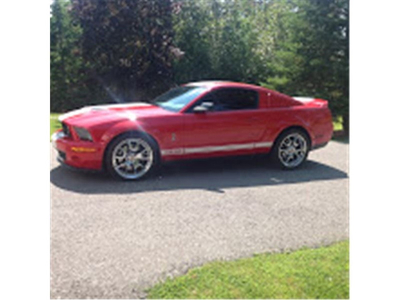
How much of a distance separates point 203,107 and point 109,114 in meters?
1.30

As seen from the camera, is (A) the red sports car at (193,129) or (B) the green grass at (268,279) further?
(A) the red sports car at (193,129)

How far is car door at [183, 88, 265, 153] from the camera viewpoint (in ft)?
18.7

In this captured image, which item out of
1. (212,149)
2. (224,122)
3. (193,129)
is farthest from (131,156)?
(224,122)

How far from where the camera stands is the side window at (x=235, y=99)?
5957mm

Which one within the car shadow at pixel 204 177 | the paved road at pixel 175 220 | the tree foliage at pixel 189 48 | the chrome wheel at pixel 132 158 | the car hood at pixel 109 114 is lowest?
the paved road at pixel 175 220

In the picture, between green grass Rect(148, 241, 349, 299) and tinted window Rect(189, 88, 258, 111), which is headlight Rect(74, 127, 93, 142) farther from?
green grass Rect(148, 241, 349, 299)

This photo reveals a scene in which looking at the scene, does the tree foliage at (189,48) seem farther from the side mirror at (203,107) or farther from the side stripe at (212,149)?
the side mirror at (203,107)

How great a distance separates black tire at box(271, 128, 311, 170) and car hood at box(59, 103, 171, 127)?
180cm

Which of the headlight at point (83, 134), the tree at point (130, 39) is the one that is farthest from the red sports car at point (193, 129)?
the tree at point (130, 39)

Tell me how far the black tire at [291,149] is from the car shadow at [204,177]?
0.13 m

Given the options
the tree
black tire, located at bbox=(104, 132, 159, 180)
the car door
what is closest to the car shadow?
black tire, located at bbox=(104, 132, 159, 180)
